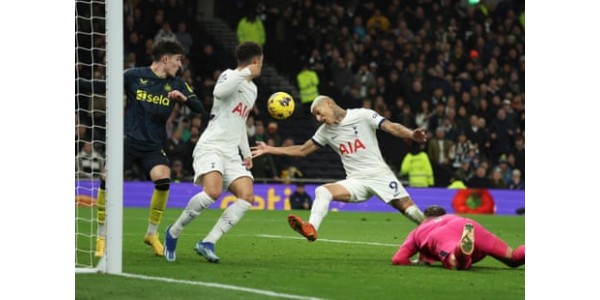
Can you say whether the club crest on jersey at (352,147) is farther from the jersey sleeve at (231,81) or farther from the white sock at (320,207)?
the jersey sleeve at (231,81)

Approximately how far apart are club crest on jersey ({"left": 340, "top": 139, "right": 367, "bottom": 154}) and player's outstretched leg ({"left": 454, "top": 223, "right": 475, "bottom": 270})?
2266mm

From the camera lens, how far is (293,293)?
8211 millimetres

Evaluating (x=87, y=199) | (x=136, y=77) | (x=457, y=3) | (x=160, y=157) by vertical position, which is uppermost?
(x=457, y=3)

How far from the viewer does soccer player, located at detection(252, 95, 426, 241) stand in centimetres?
1168

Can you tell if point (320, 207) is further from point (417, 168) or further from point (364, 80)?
point (364, 80)

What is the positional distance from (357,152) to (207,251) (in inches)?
87.0

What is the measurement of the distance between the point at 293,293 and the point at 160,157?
132 inches

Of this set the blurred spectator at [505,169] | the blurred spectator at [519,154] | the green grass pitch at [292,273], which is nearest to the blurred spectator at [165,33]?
the blurred spectator at [505,169]

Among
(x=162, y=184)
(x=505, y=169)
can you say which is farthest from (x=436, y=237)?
(x=505, y=169)

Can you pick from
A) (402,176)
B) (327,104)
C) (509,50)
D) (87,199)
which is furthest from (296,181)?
(327,104)

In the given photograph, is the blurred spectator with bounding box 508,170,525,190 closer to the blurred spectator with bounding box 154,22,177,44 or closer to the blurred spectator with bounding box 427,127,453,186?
the blurred spectator with bounding box 427,127,453,186

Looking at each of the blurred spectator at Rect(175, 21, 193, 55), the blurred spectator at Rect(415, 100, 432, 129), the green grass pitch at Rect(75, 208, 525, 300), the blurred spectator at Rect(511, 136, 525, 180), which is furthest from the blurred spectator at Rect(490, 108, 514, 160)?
the green grass pitch at Rect(75, 208, 525, 300)

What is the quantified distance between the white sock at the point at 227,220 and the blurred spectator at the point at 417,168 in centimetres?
1253
